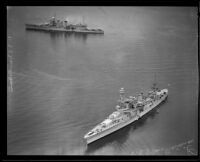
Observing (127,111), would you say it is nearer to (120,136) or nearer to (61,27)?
(120,136)

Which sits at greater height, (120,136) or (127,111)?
(127,111)

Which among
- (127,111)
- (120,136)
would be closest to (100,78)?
(127,111)

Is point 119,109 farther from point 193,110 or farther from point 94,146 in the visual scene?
point 193,110

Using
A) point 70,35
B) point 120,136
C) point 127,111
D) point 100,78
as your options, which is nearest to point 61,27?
point 70,35

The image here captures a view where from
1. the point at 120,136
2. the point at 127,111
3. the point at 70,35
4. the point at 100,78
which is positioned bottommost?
the point at 120,136

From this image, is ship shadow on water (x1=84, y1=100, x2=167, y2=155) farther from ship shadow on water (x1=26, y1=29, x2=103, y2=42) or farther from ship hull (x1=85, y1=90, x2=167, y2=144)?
ship shadow on water (x1=26, y1=29, x2=103, y2=42)
